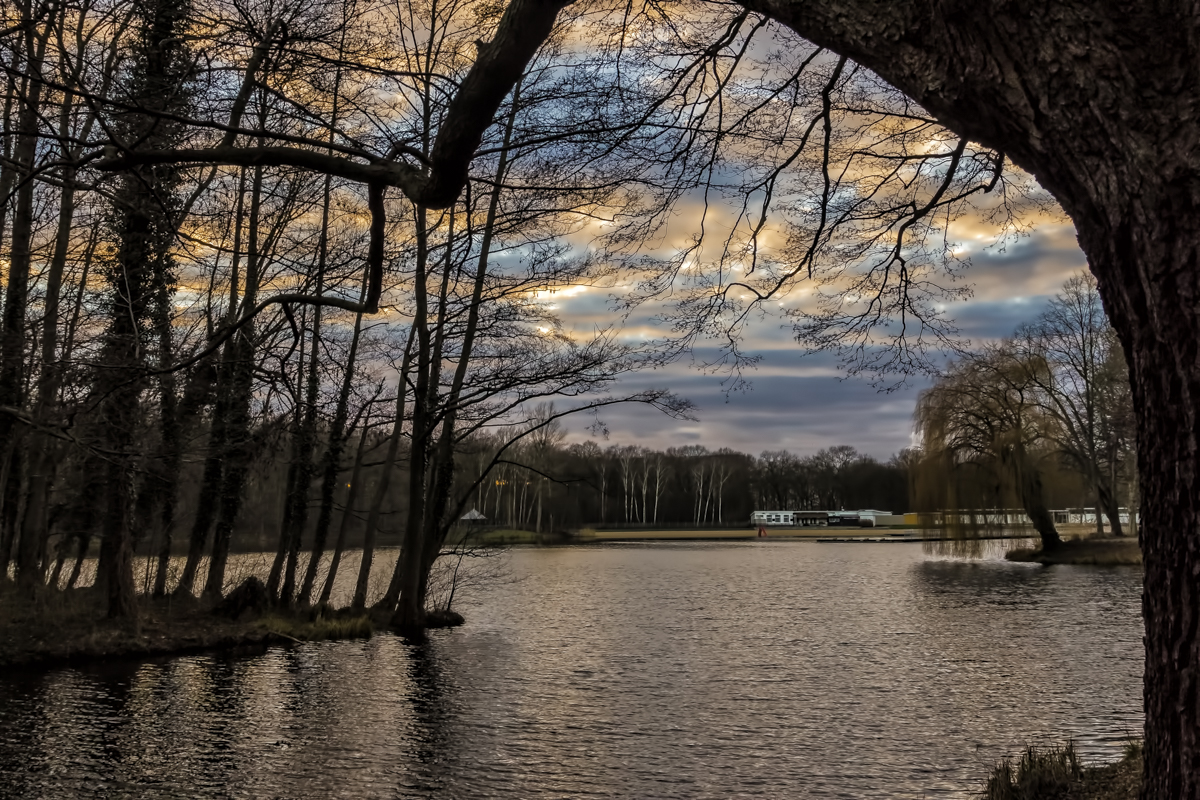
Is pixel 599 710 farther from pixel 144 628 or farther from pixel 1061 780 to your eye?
pixel 144 628

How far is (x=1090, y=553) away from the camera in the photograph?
3450 centimetres

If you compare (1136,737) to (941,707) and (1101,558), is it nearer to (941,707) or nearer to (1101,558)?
(941,707)

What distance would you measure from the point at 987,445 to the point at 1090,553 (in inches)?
221

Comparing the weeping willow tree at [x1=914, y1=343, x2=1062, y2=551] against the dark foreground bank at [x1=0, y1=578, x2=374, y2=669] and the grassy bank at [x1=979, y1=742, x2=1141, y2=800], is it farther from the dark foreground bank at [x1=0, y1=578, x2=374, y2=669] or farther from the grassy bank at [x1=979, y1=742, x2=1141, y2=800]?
the grassy bank at [x1=979, y1=742, x2=1141, y2=800]

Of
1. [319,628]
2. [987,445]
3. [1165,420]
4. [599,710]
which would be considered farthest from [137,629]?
[987,445]

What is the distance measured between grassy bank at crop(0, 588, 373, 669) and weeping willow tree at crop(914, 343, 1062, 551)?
24312 millimetres

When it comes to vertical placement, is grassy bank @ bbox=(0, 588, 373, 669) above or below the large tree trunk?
below

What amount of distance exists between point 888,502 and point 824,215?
107 meters

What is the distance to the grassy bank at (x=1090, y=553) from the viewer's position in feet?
109

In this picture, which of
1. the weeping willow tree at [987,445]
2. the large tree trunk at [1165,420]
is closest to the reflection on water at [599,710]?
the large tree trunk at [1165,420]

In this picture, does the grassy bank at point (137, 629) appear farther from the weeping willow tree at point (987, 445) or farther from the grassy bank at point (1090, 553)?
the grassy bank at point (1090, 553)

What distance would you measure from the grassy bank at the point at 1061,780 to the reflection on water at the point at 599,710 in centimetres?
148

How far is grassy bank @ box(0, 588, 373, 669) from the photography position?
40.2 feet

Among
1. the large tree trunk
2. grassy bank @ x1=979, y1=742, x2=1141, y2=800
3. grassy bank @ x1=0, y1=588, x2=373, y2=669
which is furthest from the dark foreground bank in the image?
the large tree trunk
